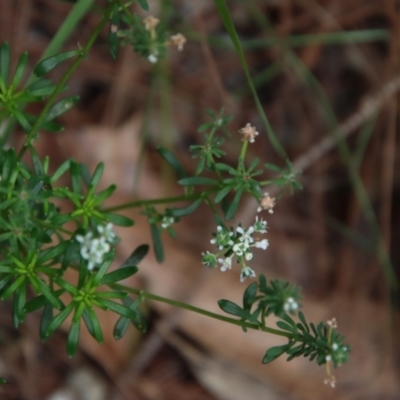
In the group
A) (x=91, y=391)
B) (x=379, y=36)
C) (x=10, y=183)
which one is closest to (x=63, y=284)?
(x=10, y=183)

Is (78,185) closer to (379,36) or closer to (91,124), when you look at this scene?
(91,124)

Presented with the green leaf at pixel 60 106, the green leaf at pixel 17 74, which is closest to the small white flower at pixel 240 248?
the green leaf at pixel 60 106

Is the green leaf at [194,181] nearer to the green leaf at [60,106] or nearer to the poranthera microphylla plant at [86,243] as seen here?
the poranthera microphylla plant at [86,243]

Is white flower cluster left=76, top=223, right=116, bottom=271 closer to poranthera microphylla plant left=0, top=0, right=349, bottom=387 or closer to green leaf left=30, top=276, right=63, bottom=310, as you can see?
poranthera microphylla plant left=0, top=0, right=349, bottom=387

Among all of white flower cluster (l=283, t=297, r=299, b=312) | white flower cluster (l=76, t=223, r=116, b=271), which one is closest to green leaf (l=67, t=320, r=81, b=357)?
white flower cluster (l=76, t=223, r=116, b=271)

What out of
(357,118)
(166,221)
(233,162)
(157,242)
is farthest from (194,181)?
(357,118)

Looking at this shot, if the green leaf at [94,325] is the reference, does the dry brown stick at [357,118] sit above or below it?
above

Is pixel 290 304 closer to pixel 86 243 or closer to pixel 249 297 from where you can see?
pixel 249 297

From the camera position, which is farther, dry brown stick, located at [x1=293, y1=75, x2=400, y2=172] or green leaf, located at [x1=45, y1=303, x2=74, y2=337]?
dry brown stick, located at [x1=293, y1=75, x2=400, y2=172]
